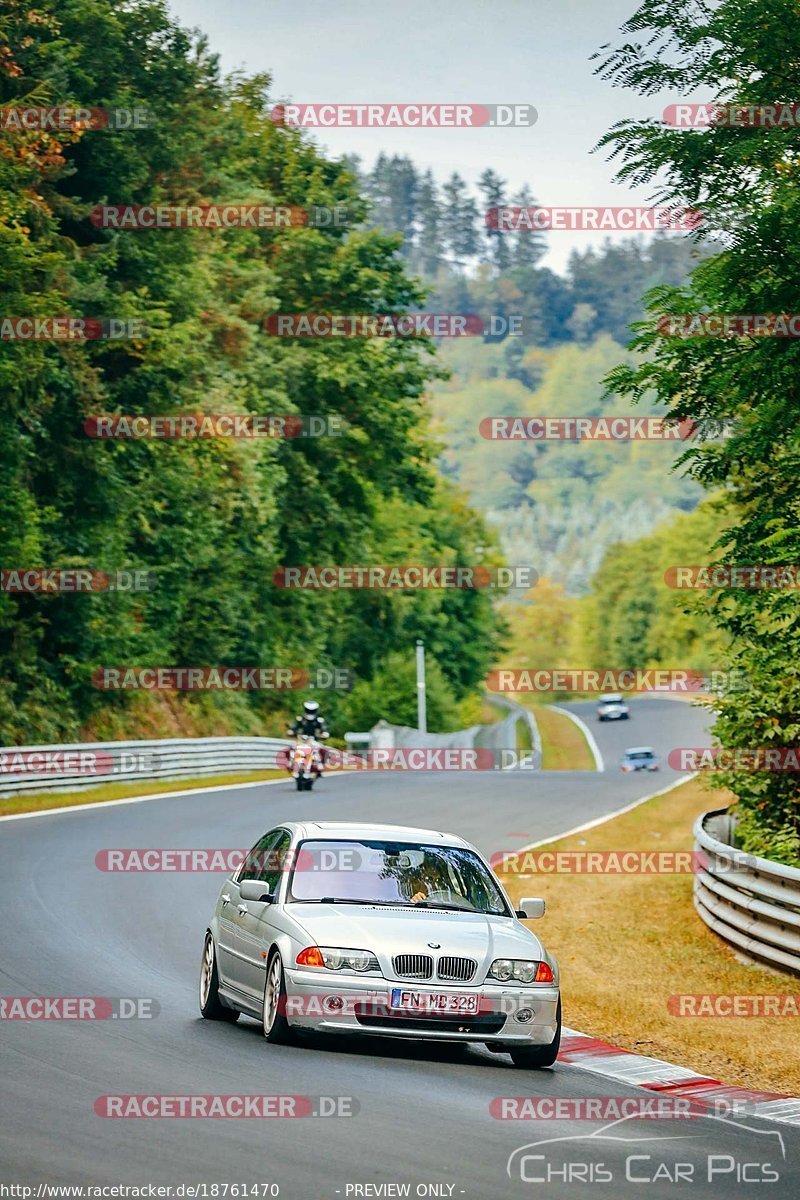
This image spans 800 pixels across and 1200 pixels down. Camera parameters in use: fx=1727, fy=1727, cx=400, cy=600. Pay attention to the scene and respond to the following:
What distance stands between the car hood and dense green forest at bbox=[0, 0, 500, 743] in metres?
25.1

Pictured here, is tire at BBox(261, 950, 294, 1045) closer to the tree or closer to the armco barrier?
the tree

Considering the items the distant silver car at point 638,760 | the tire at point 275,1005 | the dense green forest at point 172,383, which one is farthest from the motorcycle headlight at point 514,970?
the distant silver car at point 638,760

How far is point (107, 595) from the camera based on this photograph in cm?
4103

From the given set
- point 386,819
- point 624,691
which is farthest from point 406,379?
point 624,691

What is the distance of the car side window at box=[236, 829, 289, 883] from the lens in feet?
40.5

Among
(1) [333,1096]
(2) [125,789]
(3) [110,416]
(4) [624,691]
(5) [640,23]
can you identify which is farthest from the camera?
(4) [624,691]

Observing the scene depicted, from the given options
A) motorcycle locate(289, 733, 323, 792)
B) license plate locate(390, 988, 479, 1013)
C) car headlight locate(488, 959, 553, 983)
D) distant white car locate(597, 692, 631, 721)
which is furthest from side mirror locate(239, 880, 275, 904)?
distant white car locate(597, 692, 631, 721)

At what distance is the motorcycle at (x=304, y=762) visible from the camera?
1447 inches

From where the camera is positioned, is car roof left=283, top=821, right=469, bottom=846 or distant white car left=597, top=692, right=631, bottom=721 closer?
car roof left=283, top=821, right=469, bottom=846

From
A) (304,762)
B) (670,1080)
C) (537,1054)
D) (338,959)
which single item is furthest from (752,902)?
(304,762)

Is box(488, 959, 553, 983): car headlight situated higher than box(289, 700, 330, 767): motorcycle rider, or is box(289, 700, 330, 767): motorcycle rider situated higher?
box(488, 959, 553, 983): car headlight

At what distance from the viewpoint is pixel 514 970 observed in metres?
10.8

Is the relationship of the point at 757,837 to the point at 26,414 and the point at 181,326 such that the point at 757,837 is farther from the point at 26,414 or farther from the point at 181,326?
the point at 181,326

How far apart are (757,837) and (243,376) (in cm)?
3482
